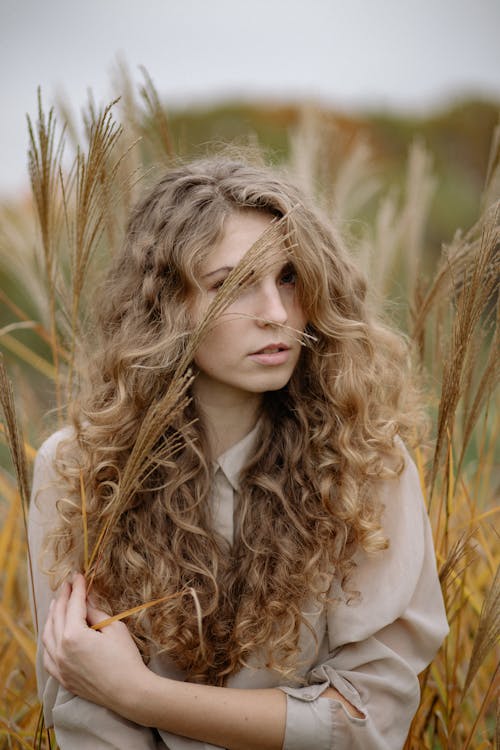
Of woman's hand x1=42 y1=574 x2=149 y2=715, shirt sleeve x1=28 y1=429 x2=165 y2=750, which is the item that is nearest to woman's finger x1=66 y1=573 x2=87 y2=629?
woman's hand x1=42 y1=574 x2=149 y2=715

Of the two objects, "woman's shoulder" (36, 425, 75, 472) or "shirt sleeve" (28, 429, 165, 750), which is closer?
"shirt sleeve" (28, 429, 165, 750)

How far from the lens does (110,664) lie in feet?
4.41

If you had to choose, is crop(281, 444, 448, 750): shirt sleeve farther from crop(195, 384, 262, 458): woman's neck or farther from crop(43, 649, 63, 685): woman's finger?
crop(43, 649, 63, 685): woman's finger

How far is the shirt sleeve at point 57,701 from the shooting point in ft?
4.60

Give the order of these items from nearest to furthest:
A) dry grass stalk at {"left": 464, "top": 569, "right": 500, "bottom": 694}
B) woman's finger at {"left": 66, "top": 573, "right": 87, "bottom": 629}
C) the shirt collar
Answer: dry grass stalk at {"left": 464, "top": 569, "right": 500, "bottom": 694}, woman's finger at {"left": 66, "top": 573, "right": 87, "bottom": 629}, the shirt collar

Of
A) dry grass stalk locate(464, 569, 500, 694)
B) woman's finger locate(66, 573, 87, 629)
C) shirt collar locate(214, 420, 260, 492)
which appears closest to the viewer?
dry grass stalk locate(464, 569, 500, 694)

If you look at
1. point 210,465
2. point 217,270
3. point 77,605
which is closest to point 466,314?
point 217,270

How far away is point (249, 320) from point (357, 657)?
671 millimetres

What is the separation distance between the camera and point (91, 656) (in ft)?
4.42

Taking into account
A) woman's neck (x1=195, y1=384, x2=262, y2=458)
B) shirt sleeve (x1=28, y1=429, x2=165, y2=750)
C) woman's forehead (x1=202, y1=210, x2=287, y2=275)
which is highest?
woman's forehead (x1=202, y1=210, x2=287, y2=275)

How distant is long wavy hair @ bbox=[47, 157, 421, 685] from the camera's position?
4.72 ft

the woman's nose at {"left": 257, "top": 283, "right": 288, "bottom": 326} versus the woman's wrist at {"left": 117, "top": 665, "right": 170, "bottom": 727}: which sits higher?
the woman's nose at {"left": 257, "top": 283, "right": 288, "bottom": 326}

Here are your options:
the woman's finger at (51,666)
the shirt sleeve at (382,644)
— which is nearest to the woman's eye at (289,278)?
the shirt sleeve at (382,644)

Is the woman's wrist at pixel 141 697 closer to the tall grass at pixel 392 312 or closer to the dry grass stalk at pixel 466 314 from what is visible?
the tall grass at pixel 392 312
